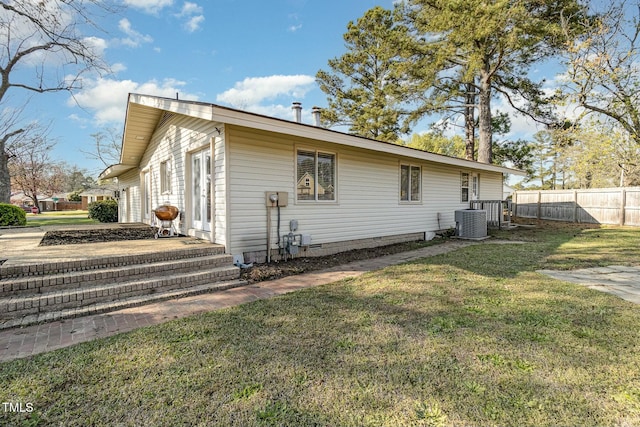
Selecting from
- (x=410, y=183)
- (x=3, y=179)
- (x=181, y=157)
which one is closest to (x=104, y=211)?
(x=3, y=179)

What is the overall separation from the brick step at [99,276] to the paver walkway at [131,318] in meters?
0.63

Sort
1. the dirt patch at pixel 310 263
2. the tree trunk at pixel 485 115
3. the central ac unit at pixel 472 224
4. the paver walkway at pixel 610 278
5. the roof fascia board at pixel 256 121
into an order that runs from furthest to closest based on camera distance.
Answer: the tree trunk at pixel 485 115 → the central ac unit at pixel 472 224 → the dirt patch at pixel 310 263 → the roof fascia board at pixel 256 121 → the paver walkway at pixel 610 278

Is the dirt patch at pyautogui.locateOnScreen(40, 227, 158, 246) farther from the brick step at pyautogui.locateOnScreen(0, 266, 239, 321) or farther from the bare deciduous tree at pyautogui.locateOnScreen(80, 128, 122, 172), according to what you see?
the bare deciduous tree at pyautogui.locateOnScreen(80, 128, 122, 172)

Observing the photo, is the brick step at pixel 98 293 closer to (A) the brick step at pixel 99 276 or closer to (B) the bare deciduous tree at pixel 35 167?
(A) the brick step at pixel 99 276

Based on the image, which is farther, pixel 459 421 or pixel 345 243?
pixel 345 243

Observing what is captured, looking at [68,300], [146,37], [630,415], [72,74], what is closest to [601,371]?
[630,415]

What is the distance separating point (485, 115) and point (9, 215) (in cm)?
2023

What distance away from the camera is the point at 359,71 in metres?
19.1

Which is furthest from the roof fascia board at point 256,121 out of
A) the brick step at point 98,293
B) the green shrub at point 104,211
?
the green shrub at point 104,211

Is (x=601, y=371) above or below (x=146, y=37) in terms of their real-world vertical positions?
below

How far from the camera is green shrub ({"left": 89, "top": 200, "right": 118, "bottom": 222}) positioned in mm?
16375

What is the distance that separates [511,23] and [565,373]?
47.3ft

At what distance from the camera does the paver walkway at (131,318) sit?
9.37 feet

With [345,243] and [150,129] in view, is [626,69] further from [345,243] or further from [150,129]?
[150,129]
